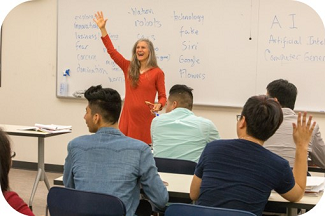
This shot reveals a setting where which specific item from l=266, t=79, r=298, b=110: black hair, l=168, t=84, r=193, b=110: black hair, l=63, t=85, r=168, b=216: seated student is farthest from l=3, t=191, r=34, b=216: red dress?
l=266, t=79, r=298, b=110: black hair

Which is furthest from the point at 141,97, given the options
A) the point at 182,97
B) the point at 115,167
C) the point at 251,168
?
the point at 251,168

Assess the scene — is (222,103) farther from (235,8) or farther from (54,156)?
(54,156)

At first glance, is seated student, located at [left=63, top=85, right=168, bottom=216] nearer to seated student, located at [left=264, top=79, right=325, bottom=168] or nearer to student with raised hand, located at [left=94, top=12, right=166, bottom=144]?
seated student, located at [left=264, top=79, right=325, bottom=168]

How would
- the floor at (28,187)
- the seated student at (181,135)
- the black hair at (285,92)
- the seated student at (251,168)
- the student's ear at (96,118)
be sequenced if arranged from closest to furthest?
the seated student at (251,168) < the student's ear at (96,118) < the seated student at (181,135) < the black hair at (285,92) < the floor at (28,187)

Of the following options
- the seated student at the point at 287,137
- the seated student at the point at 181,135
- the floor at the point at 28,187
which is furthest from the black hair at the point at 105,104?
the floor at the point at 28,187

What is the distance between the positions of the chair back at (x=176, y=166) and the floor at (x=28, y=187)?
1.79 m

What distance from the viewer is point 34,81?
6363mm

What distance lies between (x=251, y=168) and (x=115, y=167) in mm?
646

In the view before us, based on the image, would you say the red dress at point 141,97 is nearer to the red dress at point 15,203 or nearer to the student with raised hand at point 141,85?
the student with raised hand at point 141,85

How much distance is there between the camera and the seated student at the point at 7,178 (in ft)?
6.15

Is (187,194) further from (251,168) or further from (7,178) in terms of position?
(7,178)

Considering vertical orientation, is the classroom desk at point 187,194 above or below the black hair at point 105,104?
below

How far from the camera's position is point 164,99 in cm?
474

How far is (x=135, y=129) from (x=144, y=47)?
82 cm
